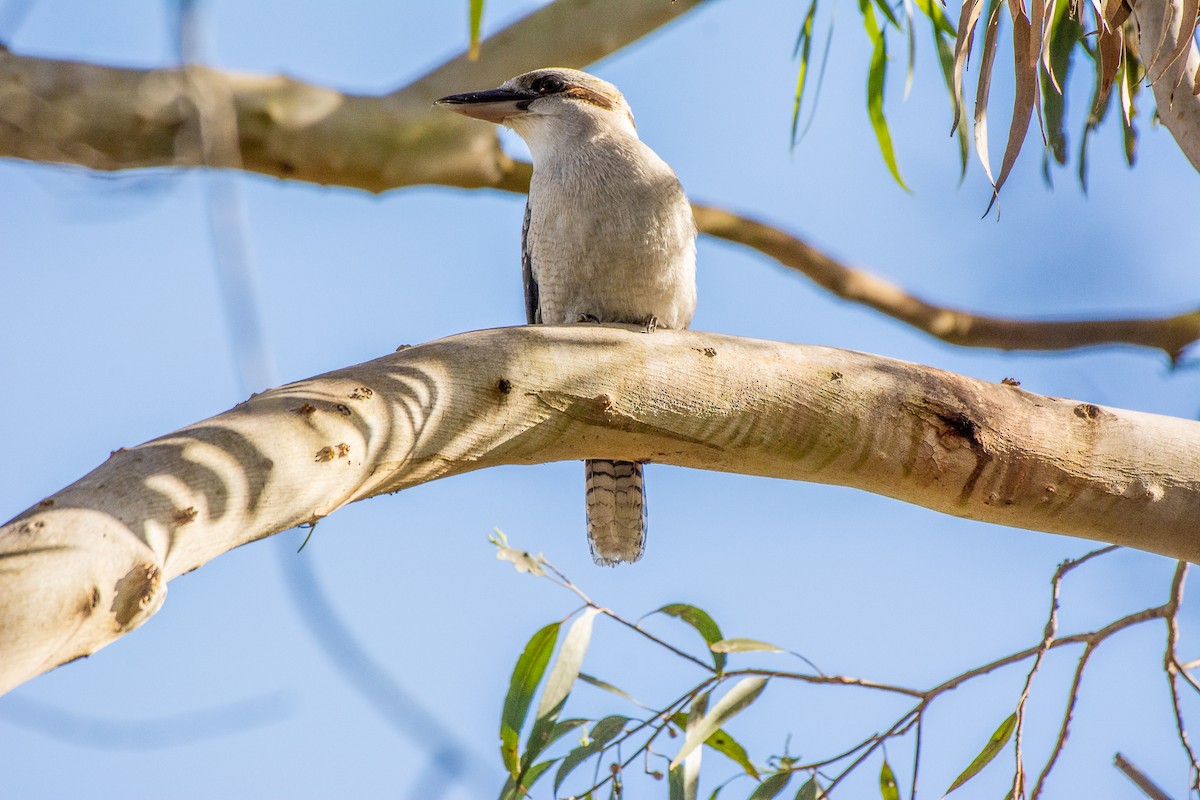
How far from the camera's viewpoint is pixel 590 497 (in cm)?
303

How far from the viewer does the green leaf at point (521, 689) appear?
207cm

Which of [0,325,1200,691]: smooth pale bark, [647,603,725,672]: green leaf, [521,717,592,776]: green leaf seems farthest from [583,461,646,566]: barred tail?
[0,325,1200,691]: smooth pale bark

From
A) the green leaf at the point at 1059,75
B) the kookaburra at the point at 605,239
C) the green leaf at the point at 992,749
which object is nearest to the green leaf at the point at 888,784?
the green leaf at the point at 992,749

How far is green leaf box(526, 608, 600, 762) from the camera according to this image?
6.70ft

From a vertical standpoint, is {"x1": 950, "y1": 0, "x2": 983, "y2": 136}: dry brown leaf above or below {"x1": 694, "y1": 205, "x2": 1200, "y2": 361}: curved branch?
above

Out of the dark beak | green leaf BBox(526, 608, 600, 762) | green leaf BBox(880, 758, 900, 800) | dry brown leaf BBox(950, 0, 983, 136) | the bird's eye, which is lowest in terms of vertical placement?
green leaf BBox(880, 758, 900, 800)

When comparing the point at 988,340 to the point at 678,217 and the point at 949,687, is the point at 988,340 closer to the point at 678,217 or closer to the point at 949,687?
the point at 678,217

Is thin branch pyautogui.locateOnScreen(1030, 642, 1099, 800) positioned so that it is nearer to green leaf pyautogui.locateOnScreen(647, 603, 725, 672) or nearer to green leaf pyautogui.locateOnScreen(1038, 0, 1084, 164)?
green leaf pyautogui.locateOnScreen(647, 603, 725, 672)

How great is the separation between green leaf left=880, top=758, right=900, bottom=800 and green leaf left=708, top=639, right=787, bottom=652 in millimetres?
420

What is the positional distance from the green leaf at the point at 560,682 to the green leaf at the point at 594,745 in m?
0.11

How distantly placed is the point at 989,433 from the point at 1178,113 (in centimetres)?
94

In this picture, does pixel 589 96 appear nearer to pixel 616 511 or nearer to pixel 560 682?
pixel 616 511

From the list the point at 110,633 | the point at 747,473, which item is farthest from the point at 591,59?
the point at 110,633

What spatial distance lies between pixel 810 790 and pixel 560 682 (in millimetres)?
531
